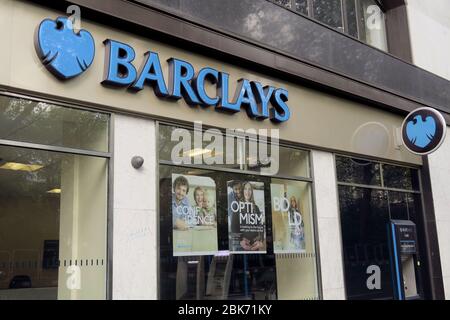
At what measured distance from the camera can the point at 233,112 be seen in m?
8.24

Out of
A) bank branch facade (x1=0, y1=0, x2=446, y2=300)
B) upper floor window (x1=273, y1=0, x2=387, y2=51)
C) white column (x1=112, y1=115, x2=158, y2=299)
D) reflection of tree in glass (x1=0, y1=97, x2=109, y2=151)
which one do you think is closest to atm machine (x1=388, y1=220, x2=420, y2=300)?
bank branch facade (x1=0, y1=0, x2=446, y2=300)

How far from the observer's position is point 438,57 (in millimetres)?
13336

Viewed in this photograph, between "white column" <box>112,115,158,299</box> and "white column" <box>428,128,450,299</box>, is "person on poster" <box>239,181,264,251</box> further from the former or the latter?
"white column" <box>428,128,450,299</box>

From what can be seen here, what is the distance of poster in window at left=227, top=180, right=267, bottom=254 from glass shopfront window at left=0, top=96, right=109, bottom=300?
2.24 meters

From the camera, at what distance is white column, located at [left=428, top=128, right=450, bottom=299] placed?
39.4ft

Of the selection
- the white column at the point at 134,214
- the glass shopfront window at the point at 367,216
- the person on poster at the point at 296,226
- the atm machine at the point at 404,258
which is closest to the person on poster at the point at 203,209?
the white column at the point at 134,214

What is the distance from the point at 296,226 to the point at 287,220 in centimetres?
24

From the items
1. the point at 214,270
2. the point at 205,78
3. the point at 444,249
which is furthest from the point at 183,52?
the point at 444,249

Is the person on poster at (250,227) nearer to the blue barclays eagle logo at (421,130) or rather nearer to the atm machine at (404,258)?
the atm machine at (404,258)

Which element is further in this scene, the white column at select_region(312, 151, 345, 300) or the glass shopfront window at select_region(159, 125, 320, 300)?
the white column at select_region(312, 151, 345, 300)

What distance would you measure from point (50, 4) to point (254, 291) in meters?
5.21

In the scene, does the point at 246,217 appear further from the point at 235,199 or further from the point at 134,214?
the point at 134,214

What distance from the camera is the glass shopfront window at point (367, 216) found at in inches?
389
